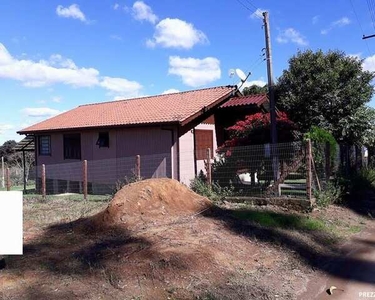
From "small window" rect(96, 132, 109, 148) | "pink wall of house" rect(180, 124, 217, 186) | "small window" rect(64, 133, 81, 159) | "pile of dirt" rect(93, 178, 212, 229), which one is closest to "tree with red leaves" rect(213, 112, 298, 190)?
"pink wall of house" rect(180, 124, 217, 186)

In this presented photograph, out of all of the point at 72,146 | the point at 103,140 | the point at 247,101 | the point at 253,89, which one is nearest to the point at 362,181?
the point at 247,101

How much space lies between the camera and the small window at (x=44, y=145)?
68.9 feet

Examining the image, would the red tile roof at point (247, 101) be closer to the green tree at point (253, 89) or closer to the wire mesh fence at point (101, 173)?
the wire mesh fence at point (101, 173)

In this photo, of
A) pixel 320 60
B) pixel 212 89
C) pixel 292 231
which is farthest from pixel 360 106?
pixel 292 231

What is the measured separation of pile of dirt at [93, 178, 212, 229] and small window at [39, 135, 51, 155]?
13.8 metres

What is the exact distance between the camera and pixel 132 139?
16828 millimetres

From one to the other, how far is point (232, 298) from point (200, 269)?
29.6 inches

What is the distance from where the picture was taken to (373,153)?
2359 cm

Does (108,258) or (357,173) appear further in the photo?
(357,173)

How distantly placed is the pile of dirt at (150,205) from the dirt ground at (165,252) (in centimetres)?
2

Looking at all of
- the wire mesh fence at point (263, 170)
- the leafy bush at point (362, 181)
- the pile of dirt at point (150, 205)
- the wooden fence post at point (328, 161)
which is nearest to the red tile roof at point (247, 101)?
the wire mesh fence at point (263, 170)

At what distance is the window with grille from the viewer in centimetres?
1629

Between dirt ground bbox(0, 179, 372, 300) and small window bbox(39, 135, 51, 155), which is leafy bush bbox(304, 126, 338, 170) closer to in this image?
dirt ground bbox(0, 179, 372, 300)

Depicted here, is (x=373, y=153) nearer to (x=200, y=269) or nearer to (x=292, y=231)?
(x=292, y=231)
